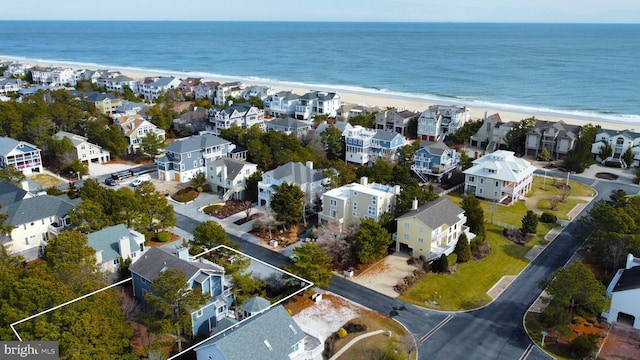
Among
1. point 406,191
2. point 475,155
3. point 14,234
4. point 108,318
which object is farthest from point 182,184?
point 475,155

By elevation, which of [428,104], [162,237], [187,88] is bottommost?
[162,237]

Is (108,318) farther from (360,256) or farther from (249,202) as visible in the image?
(249,202)

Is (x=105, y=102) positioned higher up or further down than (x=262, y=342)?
higher up

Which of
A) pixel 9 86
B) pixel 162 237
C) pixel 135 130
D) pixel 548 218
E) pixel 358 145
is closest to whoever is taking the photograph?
pixel 162 237

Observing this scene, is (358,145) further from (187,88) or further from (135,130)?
(187,88)

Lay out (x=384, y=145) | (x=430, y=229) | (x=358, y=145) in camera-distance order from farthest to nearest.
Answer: (x=358, y=145), (x=384, y=145), (x=430, y=229)

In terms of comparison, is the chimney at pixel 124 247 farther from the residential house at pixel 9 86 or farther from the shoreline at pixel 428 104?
the residential house at pixel 9 86

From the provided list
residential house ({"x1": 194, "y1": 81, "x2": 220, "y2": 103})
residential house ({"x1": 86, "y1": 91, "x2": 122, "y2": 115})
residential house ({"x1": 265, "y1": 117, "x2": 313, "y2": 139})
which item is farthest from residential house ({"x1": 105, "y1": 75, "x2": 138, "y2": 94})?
residential house ({"x1": 265, "y1": 117, "x2": 313, "y2": 139})

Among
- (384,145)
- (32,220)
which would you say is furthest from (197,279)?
(384,145)
